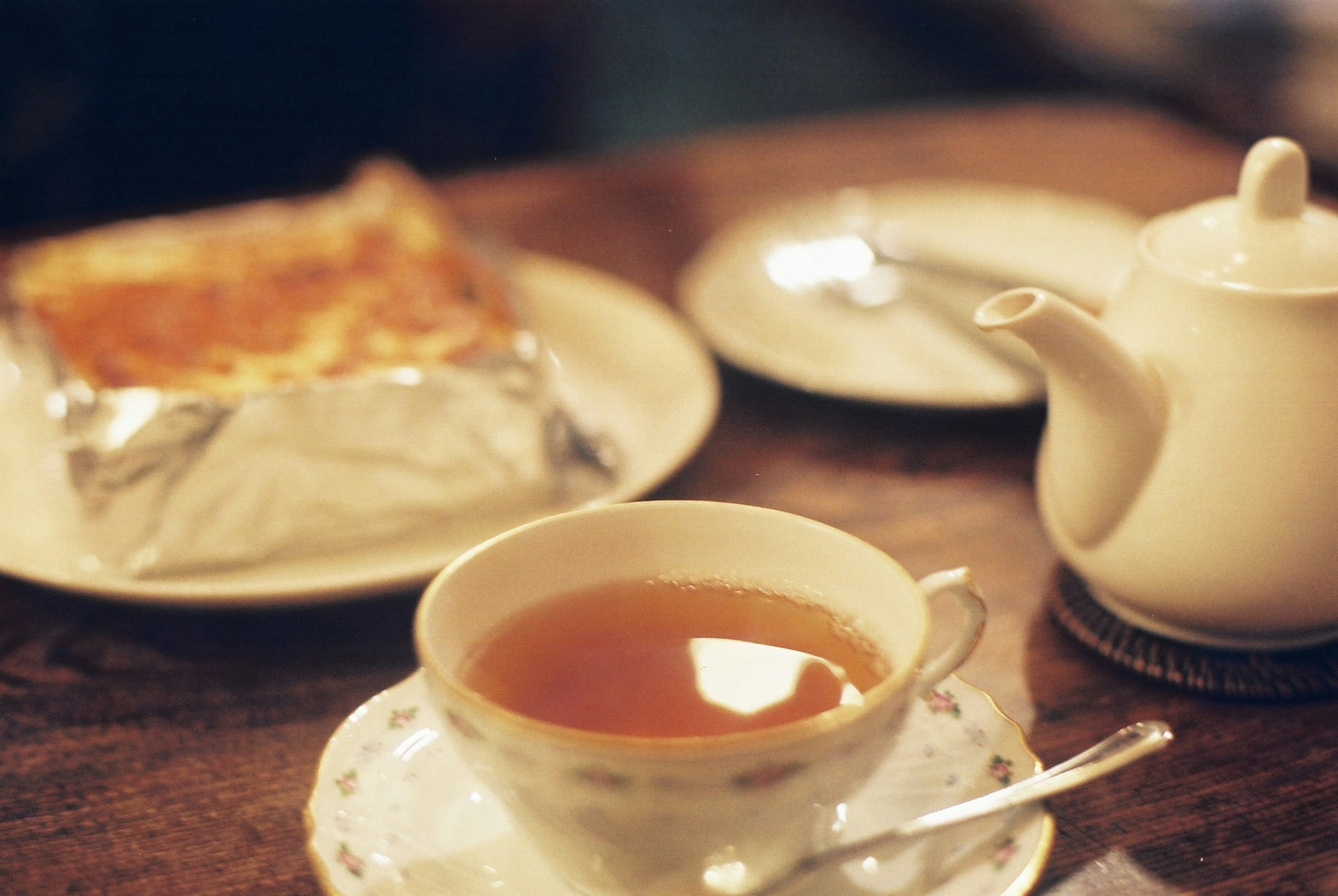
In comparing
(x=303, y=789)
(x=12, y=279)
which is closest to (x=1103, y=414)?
(x=303, y=789)

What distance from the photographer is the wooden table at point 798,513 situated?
56cm

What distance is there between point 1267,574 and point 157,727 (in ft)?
2.06

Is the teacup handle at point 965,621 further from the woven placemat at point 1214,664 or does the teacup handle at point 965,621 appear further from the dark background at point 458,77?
the dark background at point 458,77

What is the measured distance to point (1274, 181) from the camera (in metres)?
0.61

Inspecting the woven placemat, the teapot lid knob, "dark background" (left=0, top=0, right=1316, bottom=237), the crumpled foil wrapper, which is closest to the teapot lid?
the teapot lid knob

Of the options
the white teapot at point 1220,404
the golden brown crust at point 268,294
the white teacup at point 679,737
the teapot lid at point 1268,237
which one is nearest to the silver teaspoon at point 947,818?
the white teacup at point 679,737

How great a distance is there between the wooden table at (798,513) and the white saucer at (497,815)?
57 millimetres

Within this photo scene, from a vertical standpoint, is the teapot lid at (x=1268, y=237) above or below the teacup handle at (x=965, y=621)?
above

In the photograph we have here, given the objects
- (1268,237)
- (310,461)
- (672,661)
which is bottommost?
(310,461)

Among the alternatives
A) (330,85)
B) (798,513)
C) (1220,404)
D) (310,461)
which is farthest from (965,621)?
(330,85)

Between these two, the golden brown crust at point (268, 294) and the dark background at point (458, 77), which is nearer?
the golden brown crust at point (268, 294)

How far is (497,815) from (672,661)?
111mm

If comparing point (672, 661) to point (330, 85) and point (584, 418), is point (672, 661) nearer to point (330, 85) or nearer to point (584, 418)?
point (584, 418)

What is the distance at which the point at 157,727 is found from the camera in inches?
26.2
